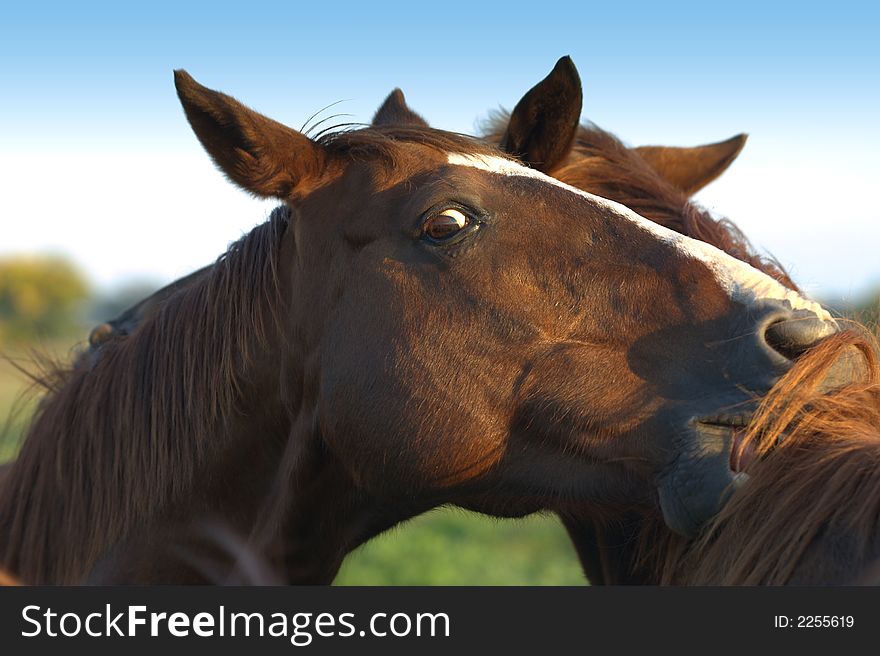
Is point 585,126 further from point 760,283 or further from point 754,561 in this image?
point 754,561

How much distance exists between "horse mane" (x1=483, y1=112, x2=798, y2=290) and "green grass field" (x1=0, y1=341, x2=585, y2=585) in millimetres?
4792

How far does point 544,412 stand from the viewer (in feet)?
8.10

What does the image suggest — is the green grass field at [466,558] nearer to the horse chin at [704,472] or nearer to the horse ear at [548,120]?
the horse ear at [548,120]

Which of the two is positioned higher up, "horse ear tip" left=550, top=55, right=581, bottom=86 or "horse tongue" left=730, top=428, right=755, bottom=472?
"horse ear tip" left=550, top=55, right=581, bottom=86

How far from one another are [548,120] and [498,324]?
959 mm

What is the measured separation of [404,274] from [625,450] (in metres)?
0.86

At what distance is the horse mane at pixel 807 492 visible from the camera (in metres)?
1.88

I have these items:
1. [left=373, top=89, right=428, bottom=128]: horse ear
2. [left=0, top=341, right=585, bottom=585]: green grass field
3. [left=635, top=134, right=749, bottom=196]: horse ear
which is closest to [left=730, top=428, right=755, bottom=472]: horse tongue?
[left=373, top=89, right=428, bottom=128]: horse ear

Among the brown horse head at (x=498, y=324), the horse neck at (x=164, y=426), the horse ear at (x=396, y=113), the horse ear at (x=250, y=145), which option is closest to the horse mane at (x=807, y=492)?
the brown horse head at (x=498, y=324)

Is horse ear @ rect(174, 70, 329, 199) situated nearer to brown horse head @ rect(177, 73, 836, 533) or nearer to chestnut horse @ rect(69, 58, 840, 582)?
brown horse head @ rect(177, 73, 836, 533)

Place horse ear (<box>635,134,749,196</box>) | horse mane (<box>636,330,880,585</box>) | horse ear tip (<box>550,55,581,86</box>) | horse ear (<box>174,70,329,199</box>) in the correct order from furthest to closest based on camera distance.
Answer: horse ear (<box>635,134,749,196</box>) → horse ear tip (<box>550,55,581,86</box>) → horse ear (<box>174,70,329,199</box>) → horse mane (<box>636,330,880,585</box>)

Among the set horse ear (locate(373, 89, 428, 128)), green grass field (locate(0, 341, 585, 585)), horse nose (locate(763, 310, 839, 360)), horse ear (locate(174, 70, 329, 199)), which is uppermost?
horse ear (locate(373, 89, 428, 128))

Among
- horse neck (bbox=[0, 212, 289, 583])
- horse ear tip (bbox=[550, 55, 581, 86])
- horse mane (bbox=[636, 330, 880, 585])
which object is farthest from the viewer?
horse ear tip (bbox=[550, 55, 581, 86])

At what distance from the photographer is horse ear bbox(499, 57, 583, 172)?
294 centimetres
